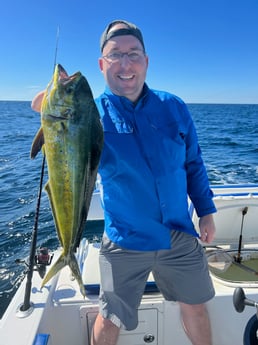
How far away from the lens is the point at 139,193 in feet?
7.09

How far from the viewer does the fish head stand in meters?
1.66

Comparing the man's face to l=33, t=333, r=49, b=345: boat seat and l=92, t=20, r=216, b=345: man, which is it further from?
l=33, t=333, r=49, b=345: boat seat

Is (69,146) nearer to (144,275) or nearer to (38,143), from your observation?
(38,143)

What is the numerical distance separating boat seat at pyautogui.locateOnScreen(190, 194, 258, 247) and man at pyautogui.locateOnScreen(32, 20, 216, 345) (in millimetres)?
1251

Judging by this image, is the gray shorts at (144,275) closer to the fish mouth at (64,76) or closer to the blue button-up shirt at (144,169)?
the blue button-up shirt at (144,169)

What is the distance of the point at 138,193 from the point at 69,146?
648 millimetres

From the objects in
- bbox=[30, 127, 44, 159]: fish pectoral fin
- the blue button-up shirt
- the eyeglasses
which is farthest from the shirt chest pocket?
bbox=[30, 127, 44, 159]: fish pectoral fin

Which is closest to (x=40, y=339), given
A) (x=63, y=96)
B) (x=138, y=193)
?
(x=138, y=193)

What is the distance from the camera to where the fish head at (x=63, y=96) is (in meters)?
1.66

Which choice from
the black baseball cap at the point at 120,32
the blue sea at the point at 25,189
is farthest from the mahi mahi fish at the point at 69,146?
the blue sea at the point at 25,189

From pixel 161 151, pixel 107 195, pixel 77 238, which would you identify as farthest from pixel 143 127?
pixel 77 238

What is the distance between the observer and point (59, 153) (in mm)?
1710

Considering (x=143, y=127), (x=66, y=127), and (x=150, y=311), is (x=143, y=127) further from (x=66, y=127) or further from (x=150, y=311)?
(x=150, y=311)

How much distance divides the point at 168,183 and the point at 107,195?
426mm
